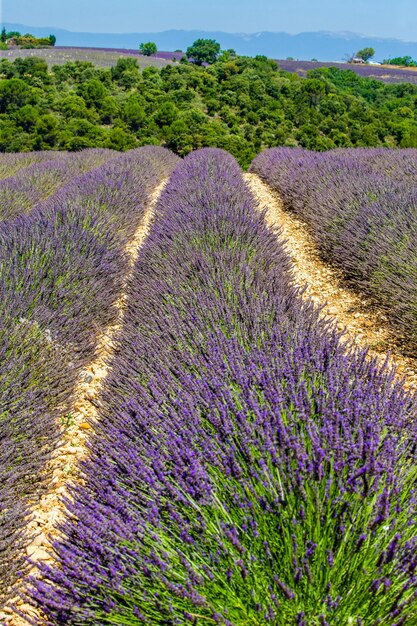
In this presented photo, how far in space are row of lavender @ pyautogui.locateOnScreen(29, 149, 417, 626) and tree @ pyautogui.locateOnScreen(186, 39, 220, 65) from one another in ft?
100

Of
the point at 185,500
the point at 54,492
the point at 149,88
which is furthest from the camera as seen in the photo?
the point at 149,88

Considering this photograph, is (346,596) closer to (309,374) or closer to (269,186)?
(309,374)

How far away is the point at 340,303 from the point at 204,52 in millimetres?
29089

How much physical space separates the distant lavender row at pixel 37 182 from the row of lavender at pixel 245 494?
401 centimetres

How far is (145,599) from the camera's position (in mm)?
1098

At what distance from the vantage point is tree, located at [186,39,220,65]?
2877 cm

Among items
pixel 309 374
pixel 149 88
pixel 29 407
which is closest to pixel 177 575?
pixel 309 374

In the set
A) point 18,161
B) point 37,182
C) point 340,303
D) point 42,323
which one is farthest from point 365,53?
point 42,323

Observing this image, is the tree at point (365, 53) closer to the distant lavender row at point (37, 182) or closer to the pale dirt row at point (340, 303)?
the distant lavender row at point (37, 182)

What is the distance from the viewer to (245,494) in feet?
4.20

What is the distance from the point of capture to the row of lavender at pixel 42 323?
1.81 metres

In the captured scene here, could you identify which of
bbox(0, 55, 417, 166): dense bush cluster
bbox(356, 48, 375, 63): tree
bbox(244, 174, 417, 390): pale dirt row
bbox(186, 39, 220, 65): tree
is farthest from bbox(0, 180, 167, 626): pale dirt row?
bbox(356, 48, 375, 63): tree

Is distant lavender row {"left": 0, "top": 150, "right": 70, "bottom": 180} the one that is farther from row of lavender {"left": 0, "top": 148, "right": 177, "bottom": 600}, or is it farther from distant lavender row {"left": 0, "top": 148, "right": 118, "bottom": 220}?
row of lavender {"left": 0, "top": 148, "right": 177, "bottom": 600}

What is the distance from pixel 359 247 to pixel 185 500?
3289 mm
